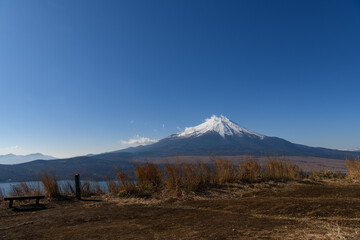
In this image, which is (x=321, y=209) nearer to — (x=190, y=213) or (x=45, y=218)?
(x=190, y=213)

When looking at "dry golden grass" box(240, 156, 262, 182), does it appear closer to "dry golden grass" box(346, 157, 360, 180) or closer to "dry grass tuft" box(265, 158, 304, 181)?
"dry grass tuft" box(265, 158, 304, 181)

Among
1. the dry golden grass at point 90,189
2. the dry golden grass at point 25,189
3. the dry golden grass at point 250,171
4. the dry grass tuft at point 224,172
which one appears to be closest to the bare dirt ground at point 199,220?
the dry grass tuft at point 224,172

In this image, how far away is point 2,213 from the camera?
5449mm

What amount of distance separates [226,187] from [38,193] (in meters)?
6.83

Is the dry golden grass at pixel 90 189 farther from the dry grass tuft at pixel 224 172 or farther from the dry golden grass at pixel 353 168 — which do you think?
the dry golden grass at pixel 353 168

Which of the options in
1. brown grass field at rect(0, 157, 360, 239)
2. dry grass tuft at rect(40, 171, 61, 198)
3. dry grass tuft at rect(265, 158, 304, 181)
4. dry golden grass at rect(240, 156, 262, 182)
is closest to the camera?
brown grass field at rect(0, 157, 360, 239)

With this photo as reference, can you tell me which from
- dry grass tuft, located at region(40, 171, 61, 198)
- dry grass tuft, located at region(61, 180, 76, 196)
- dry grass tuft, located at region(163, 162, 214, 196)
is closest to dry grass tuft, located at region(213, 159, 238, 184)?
dry grass tuft, located at region(163, 162, 214, 196)

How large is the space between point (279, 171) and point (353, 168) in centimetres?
326

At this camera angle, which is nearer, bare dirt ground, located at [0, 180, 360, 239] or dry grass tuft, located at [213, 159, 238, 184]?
bare dirt ground, located at [0, 180, 360, 239]

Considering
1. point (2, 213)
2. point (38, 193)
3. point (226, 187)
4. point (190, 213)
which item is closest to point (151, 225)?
point (190, 213)

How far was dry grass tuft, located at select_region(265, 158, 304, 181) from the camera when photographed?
28.3 ft

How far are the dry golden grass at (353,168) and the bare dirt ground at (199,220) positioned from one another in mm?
4376

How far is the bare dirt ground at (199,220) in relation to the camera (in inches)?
123

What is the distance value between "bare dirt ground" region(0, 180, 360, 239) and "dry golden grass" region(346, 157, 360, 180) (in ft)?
14.4
